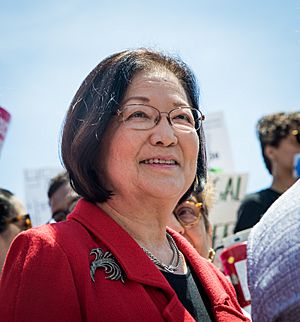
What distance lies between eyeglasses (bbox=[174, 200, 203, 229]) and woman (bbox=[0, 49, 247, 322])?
0.87 m

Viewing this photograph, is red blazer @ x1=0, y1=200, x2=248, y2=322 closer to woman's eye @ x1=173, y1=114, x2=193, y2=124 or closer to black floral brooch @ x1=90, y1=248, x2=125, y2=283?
black floral brooch @ x1=90, y1=248, x2=125, y2=283

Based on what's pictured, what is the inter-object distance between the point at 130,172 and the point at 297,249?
1.20 metres

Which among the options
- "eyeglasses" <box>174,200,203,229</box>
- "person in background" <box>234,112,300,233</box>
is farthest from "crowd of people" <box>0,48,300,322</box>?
"person in background" <box>234,112,300,233</box>

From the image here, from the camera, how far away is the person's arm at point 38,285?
1.69m

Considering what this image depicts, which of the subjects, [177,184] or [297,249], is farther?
[177,184]

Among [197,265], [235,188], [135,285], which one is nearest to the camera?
[135,285]

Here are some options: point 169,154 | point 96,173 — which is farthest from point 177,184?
point 96,173

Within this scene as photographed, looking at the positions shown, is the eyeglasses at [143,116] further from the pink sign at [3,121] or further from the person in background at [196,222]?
the pink sign at [3,121]

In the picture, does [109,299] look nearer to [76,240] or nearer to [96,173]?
[76,240]

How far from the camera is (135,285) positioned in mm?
1884

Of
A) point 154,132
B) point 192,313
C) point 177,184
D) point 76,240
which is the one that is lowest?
point 192,313

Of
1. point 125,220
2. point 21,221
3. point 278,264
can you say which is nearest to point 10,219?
point 21,221

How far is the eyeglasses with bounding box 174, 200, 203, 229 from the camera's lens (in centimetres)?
339

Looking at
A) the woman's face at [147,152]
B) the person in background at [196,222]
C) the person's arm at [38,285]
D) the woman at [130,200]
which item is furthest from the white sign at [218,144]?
the person's arm at [38,285]
